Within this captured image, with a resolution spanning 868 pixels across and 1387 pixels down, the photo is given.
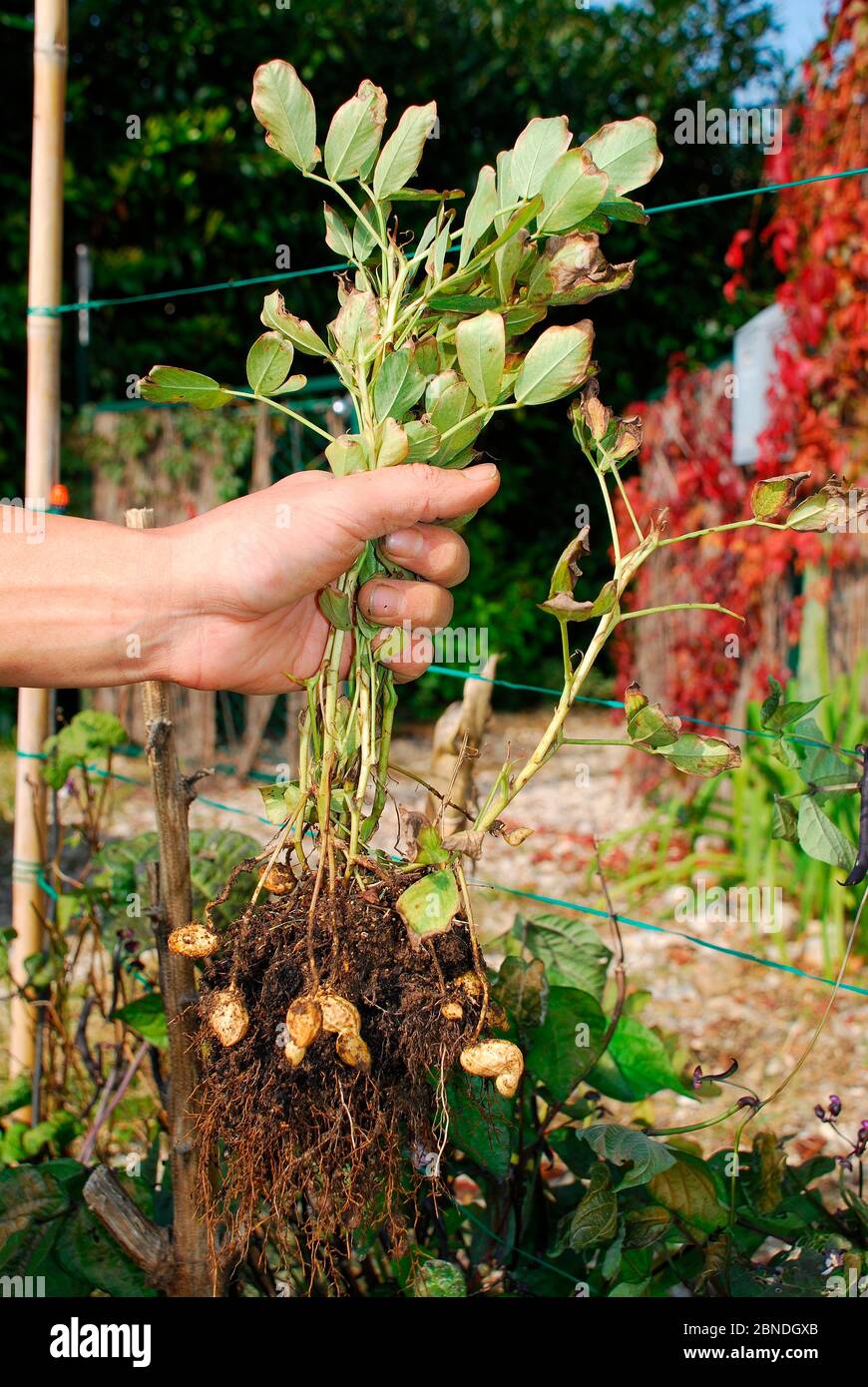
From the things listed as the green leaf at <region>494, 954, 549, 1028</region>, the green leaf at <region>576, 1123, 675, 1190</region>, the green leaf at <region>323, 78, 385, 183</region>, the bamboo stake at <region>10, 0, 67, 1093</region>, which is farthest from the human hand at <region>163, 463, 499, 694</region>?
the bamboo stake at <region>10, 0, 67, 1093</region>

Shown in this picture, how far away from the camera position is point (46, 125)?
81.5 inches

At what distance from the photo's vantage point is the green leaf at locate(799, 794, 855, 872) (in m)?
1.17

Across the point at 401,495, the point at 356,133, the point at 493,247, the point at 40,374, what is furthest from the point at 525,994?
the point at 40,374

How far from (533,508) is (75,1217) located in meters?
6.50

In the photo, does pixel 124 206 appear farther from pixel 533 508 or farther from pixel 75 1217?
pixel 75 1217

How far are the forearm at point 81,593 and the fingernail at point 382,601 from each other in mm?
272

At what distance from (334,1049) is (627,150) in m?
0.89

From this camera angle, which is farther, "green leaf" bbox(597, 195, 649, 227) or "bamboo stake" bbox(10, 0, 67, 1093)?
"bamboo stake" bbox(10, 0, 67, 1093)

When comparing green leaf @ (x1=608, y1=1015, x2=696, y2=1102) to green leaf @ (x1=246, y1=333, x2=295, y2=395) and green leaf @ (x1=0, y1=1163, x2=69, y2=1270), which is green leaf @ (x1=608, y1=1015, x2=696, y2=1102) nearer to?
green leaf @ (x1=0, y1=1163, x2=69, y2=1270)

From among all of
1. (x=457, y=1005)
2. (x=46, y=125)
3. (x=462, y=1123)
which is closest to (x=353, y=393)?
(x=457, y=1005)

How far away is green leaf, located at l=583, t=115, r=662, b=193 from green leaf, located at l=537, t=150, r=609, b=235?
6 centimetres

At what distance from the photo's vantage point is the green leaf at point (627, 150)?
3.34 ft

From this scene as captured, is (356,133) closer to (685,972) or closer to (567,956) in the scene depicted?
(567,956)

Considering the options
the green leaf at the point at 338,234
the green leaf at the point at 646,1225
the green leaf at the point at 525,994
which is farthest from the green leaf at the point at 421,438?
the green leaf at the point at 646,1225
